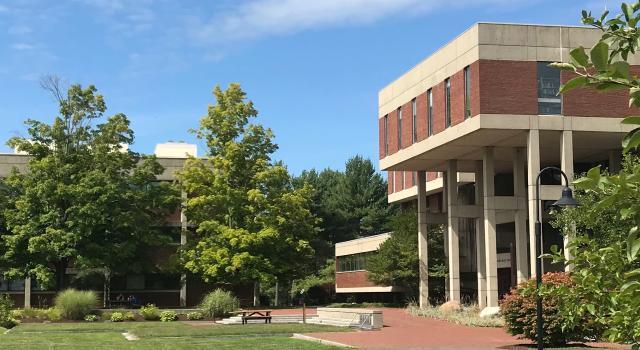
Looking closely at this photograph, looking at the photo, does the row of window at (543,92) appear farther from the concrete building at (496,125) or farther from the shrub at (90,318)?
the shrub at (90,318)

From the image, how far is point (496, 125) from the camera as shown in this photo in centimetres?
3791

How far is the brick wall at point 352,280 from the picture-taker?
63750 mm

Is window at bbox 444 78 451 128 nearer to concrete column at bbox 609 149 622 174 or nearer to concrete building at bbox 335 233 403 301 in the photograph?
Result: concrete column at bbox 609 149 622 174

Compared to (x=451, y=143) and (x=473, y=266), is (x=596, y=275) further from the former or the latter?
(x=473, y=266)

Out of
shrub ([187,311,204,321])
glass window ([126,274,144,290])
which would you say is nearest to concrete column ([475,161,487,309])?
shrub ([187,311,204,321])

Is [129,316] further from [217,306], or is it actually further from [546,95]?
[546,95]

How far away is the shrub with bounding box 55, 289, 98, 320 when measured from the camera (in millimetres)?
41562

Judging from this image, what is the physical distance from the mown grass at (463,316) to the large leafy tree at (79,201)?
19.0 m


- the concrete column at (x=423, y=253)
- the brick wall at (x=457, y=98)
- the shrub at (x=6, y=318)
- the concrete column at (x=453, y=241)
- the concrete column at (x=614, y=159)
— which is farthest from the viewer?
the concrete column at (x=423, y=253)

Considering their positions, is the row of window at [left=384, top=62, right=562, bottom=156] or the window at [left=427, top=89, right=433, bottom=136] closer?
the row of window at [left=384, top=62, right=562, bottom=156]

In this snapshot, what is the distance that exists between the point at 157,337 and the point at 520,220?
69.4 feet

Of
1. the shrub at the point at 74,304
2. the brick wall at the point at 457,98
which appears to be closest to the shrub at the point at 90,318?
the shrub at the point at 74,304

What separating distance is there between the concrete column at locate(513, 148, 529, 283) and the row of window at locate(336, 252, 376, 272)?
1939cm

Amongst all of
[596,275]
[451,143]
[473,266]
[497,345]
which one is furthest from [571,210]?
[473,266]
